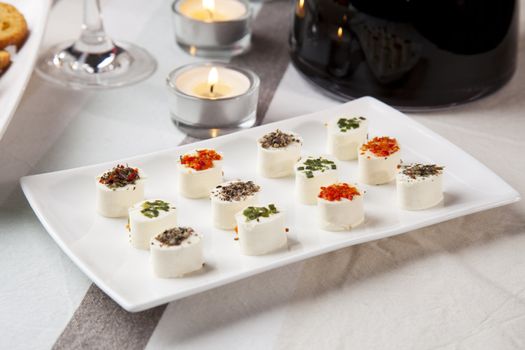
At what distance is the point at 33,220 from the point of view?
43.4 inches

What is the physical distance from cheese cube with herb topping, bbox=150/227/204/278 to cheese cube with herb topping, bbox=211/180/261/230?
0.08 meters

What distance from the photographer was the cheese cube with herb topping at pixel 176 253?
921 mm

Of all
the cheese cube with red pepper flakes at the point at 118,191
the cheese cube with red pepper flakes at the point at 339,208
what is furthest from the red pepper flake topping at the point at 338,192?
the cheese cube with red pepper flakes at the point at 118,191

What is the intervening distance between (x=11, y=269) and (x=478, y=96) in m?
0.83

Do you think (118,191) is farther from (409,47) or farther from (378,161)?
(409,47)

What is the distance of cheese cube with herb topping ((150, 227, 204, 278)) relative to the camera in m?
0.92

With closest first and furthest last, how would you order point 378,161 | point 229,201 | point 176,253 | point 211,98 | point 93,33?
point 176,253 < point 229,201 < point 378,161 < point 211,98 < point 93,33

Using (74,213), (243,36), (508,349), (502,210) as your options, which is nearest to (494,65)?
(502,210)

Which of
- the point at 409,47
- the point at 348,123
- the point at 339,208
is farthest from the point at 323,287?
the point at 409,47

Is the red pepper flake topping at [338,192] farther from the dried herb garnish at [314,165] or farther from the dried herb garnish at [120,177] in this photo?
the dried herb garnish at [120,177]

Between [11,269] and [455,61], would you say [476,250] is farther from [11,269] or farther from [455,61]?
[11,269]

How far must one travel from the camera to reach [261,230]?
0.97 m

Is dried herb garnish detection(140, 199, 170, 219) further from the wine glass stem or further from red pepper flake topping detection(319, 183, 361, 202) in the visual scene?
the wine glass stem

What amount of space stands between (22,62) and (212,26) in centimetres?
39
